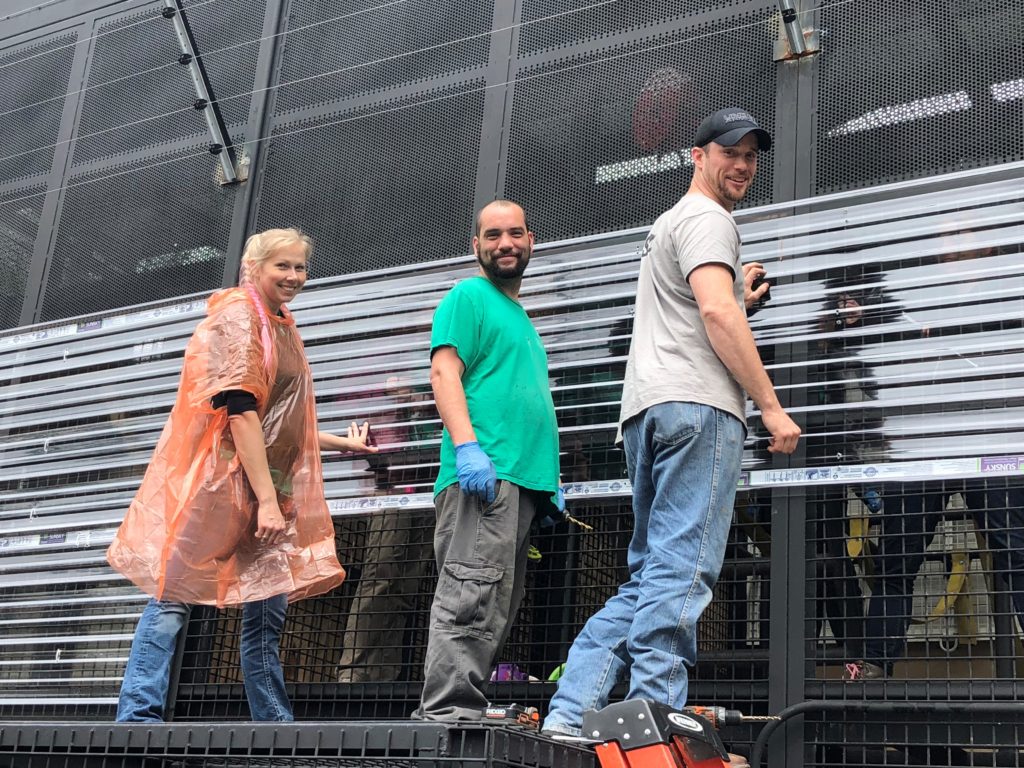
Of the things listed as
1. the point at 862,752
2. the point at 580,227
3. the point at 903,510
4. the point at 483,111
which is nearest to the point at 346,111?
the point at 483,111

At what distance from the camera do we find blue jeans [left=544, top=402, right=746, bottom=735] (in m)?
3.19

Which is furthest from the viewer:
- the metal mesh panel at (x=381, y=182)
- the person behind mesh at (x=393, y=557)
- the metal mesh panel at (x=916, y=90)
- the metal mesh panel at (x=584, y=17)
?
the metal mesh panel at (x=381, y=182)

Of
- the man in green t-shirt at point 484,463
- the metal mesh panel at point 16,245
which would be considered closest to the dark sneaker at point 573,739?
the man in green t-shirt at point 484,463

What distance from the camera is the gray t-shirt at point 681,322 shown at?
3461 millimetres

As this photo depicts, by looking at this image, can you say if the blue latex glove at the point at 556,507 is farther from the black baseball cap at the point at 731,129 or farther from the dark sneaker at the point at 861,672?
the black baseball cap at the point at 731,129

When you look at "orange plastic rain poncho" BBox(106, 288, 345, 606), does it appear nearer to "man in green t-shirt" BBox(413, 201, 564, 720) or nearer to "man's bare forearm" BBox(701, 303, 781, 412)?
"man in green t-shirt" BBox(413, 201, 564, 720)

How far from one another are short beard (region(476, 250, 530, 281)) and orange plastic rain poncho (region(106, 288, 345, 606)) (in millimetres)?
763

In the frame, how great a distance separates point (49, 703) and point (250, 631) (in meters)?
1.61

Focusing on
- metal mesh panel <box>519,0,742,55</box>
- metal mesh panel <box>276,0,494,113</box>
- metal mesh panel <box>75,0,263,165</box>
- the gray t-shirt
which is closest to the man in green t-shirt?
the gray t-shirt

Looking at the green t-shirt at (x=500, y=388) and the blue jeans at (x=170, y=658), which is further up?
the green t-shirt at (x=500, y=388)

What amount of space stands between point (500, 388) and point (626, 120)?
170cm

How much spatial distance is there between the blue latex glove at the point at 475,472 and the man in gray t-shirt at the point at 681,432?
410 mm

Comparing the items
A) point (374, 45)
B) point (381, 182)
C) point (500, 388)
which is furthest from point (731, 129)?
point (374, 45)

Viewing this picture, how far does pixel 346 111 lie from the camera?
5.80 meters
